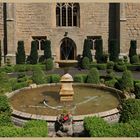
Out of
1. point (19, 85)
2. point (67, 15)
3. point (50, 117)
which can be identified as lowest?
point (50, 117)

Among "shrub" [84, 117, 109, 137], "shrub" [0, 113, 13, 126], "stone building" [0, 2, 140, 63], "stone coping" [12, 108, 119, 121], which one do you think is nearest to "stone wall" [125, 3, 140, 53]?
"stone building" [0, 2, 140, 63]

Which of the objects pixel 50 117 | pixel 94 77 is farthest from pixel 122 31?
pixel 50 117

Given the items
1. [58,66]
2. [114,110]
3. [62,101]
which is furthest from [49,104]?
[58,66]

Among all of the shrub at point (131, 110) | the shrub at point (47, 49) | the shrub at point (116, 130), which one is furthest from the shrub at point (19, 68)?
the shrub at point (116, 130)

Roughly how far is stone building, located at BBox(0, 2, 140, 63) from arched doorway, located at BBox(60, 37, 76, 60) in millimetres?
101

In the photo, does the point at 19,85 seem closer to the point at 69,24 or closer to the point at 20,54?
the point at 20,54

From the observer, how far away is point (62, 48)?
35.6 m

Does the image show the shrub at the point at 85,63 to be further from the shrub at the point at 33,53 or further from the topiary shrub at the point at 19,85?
the topiary shrub at the point at 19,85

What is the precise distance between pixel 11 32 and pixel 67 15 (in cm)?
580

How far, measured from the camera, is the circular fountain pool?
1633 cm

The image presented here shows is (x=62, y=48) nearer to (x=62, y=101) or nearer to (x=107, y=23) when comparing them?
(x=107, y=23)

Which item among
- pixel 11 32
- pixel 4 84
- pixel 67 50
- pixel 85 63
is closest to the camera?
pixel 4 84

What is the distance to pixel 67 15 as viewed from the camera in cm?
3512

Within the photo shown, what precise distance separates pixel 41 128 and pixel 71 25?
79.3 feet
